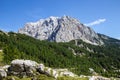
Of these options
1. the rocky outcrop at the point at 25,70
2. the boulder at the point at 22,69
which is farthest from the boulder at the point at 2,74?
the boulder at the point at 22,69

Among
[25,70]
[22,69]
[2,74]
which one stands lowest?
[2,74]

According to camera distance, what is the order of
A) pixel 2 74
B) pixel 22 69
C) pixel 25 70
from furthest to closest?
1. pixel 25 70
2. pixel 22 69
3. pixel 2 74

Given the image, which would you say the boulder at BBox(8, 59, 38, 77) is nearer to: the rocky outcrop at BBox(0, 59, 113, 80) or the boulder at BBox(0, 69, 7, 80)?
the rocky outcrop at BBox(0, 59, 113, 80)

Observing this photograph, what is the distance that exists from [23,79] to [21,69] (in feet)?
15.0

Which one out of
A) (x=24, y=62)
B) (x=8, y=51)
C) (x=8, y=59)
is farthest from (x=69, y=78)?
(x=8, y=51)

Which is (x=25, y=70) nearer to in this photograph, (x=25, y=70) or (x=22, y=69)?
(x=25, y=70)

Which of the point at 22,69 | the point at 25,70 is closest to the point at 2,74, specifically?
the point at 22,69

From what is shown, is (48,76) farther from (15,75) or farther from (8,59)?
(8,59)

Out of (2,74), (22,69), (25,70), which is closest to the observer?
(2,74)

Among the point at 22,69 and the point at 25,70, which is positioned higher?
the point at 22,69

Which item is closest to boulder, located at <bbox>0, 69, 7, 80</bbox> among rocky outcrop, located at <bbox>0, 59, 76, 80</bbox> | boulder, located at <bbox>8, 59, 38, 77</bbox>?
rocky outcrop, located at <bbox>0, 59, 76, 80</bbox>

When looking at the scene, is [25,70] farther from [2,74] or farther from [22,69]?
[2,74]

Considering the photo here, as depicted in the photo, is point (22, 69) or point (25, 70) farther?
point (25, 70)

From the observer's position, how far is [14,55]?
5704 inches
